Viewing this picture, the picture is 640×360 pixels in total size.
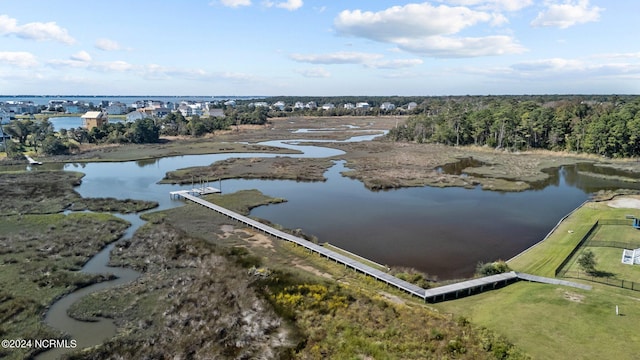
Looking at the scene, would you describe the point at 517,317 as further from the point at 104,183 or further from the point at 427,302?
the point at 104,183

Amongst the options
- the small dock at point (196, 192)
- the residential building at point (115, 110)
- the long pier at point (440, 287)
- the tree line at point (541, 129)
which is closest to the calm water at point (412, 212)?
the small dock at point (196, 192)

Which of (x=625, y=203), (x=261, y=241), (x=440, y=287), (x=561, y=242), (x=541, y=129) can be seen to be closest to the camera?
(x=440, y=287)

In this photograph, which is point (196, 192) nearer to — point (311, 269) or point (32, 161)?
point (311, 269)

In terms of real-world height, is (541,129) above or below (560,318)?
above

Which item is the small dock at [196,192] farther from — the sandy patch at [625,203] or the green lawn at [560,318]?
the sandy patch at [625,203]

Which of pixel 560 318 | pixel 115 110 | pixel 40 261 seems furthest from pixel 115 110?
pixel 560 318

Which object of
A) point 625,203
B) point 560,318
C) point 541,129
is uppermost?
point 541,129
